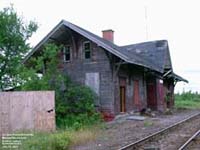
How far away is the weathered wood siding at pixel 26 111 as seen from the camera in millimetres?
14828

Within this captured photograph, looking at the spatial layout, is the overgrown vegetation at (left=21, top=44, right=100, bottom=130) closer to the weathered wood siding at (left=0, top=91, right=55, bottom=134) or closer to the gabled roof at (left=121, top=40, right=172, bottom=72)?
the weathered wood siding at (left=0, top=91, right=55, bottom=134)

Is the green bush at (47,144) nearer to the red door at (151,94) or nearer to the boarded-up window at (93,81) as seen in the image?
the boarded-up window at (93,81)

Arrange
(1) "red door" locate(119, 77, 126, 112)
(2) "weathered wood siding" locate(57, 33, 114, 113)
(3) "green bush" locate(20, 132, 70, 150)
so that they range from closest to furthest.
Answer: (3) "green bush" locate(20, 132, 70, 150) < (2) "weathered wood siding" locate(57, 33, 114, 113) < (1) "red door" locate(119, 77, 126, 112)

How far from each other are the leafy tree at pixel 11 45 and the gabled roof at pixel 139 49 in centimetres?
974

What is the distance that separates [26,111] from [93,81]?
28.1 feet

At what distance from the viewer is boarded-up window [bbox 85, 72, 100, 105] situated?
23.3m

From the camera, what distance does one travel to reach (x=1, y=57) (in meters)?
35.2

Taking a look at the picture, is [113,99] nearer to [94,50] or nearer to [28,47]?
[94,50]

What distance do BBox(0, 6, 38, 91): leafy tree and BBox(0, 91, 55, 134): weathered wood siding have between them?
19.2 m

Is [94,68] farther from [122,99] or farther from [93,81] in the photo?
[122,99]

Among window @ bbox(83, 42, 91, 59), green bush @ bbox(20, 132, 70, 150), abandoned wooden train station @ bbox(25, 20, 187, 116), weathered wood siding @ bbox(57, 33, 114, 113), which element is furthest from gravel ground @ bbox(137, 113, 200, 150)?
window @ bbox(83, 42, 91, 59)

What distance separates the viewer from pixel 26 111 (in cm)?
1541

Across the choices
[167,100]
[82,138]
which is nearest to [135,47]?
[167,100]

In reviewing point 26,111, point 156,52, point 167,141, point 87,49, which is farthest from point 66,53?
point 167,141
